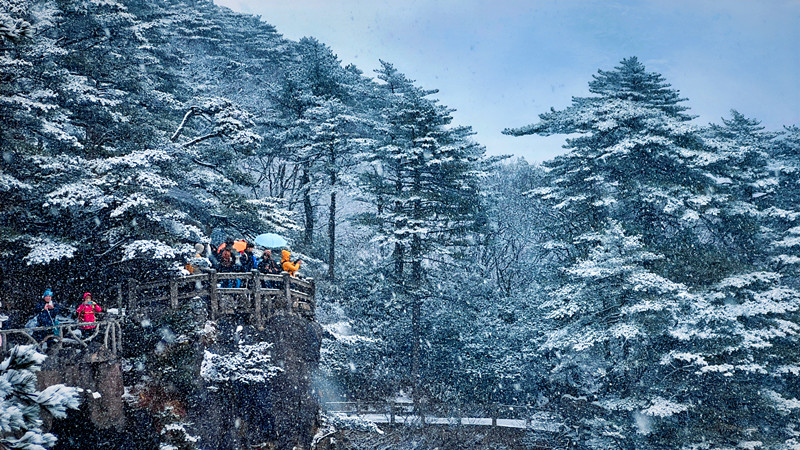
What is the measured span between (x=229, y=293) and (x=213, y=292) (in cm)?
40

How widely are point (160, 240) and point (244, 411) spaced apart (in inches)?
191

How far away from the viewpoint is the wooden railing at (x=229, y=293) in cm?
1328

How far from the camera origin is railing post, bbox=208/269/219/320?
44.4ft

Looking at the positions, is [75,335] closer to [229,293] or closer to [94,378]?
[94,378]

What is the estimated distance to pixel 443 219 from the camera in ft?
76.2

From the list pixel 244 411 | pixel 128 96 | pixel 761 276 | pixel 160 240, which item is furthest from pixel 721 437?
pixel 128 96

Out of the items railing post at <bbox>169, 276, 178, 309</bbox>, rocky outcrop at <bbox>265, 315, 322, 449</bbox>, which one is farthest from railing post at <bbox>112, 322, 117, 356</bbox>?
rocky outcrop at <bbox>265, 315, 322, 449</bbox>

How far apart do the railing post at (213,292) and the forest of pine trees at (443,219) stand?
2.94ft

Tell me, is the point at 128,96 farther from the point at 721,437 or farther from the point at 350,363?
the point at 721,437

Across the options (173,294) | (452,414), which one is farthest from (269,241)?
(452,414)

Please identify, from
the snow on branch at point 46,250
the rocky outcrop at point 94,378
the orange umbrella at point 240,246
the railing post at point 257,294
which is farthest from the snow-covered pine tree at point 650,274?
the snow on branch at point 46,250

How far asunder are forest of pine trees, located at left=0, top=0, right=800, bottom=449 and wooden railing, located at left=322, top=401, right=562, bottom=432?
106 cm

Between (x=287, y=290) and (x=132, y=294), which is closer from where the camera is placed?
(x=132, y=294)

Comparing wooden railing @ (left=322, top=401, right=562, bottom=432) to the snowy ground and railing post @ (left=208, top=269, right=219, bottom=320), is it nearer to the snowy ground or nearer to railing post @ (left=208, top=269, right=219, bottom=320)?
the snowy ground
